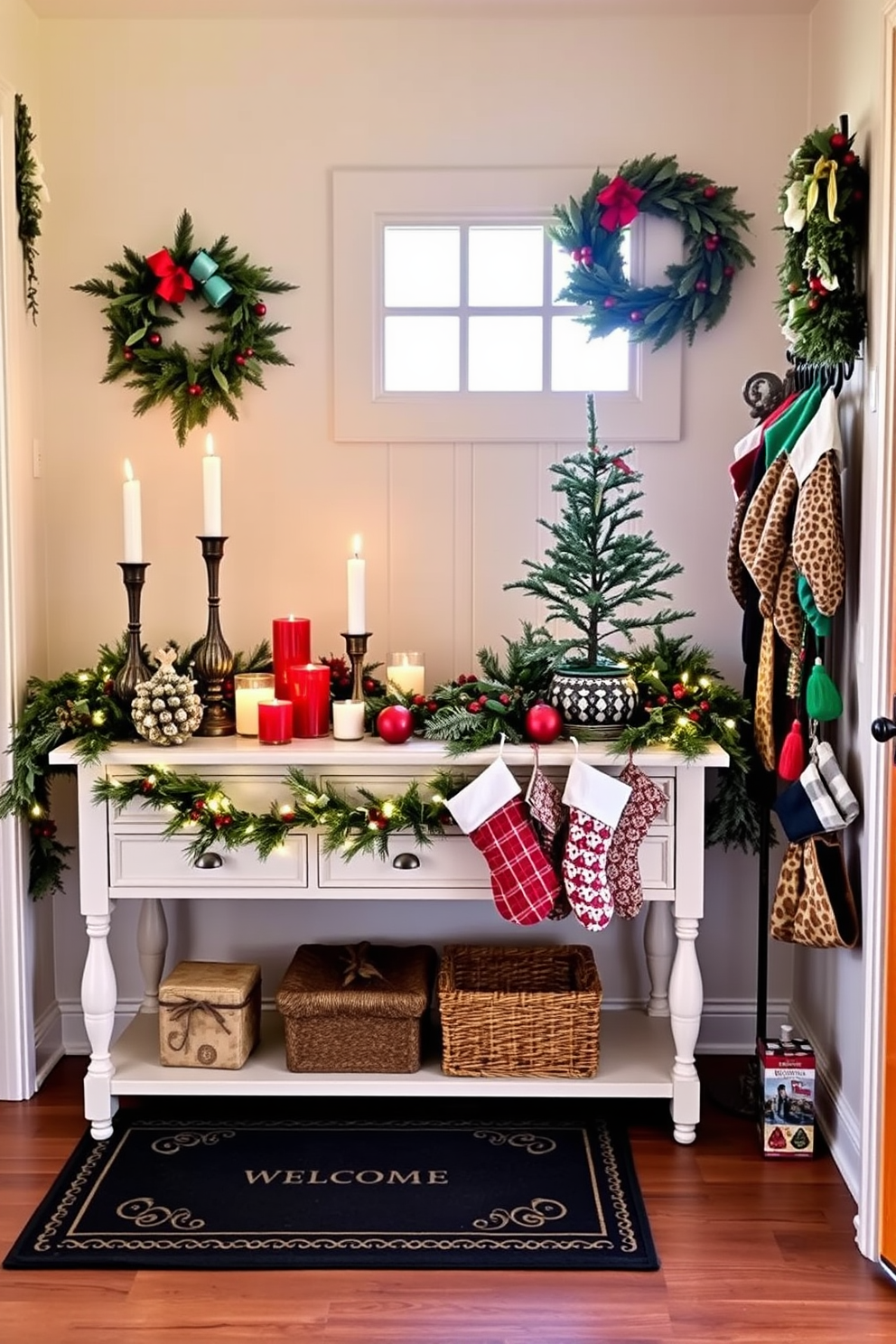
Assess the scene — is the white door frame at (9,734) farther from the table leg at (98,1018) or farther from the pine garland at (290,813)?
the pine garland at (290,813)

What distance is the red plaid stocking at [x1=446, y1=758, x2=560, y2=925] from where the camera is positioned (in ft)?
9.07

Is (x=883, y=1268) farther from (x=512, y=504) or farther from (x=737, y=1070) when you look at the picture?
(x=512, y=504)

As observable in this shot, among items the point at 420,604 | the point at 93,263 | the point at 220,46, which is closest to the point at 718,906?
the point at 420,604

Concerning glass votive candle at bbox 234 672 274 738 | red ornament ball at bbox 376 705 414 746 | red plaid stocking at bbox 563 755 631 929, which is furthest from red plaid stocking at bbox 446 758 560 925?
glass votive candle at bbox 234 672 274 738

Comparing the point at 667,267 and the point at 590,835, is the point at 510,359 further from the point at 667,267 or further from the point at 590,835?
the point at 590,835

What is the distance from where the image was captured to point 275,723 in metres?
2.95

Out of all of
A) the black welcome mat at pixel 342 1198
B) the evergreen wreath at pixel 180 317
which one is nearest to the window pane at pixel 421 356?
the evergreen wreath at pixel 180 317

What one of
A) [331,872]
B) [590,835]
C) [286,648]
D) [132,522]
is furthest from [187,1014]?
[132,522]

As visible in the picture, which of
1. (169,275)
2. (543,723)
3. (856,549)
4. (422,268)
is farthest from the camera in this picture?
(422,268)

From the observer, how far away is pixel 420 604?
339 centimetres

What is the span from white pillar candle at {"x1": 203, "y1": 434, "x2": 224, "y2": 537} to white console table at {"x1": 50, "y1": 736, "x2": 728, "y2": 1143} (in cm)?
50

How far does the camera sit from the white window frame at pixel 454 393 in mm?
3279

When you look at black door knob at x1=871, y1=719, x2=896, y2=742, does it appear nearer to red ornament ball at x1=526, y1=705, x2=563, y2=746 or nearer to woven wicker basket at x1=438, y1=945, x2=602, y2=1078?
red ornament ball at x1=526, y1=705, x2=563, y2=746

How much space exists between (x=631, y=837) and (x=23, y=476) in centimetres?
168
